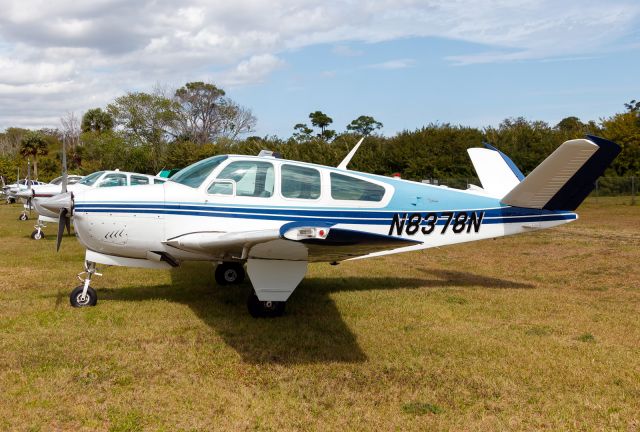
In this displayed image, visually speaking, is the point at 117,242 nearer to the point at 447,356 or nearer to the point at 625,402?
the point at 447,356

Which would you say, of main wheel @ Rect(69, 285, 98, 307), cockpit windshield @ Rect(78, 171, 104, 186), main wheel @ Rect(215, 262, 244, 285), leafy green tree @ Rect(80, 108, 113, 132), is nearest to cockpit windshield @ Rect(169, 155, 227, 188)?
main wheel @ Rect(69, 285, 98, 307)

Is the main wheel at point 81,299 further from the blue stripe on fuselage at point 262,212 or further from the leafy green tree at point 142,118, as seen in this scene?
the leafy green tree at point 142,118

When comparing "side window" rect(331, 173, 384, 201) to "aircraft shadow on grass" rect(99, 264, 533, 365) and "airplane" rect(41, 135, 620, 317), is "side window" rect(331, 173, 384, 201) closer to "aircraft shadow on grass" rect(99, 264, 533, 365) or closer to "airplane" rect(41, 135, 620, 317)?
"airplane" rect(41, 135, 620, 317)

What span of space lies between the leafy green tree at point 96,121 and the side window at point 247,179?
241ft

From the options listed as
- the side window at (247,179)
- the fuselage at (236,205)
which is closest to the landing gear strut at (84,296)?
the fuselage at (236,205)

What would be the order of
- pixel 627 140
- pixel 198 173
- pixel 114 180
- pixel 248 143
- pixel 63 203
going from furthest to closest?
pixel 248 143 → pixel 627 140 → pixel 114 180 → pixel 198 173 → pixel 63 203

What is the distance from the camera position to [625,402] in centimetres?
456

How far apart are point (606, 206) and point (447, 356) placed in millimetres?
29086

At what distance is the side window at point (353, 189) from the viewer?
7730 millimetres

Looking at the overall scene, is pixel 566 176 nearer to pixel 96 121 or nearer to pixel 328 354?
pixel 328 354

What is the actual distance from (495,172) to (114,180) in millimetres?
10943

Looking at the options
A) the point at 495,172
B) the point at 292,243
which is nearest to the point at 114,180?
the point at 495,172

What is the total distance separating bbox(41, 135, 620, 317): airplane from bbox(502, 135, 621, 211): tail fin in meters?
0.02

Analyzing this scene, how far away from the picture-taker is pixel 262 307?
23.5 feet
